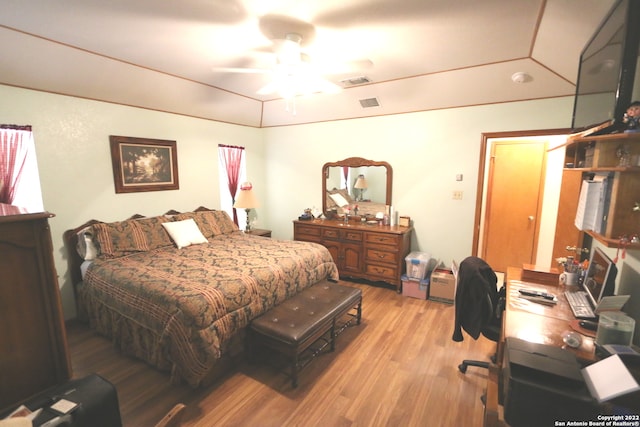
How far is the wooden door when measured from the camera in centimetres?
427

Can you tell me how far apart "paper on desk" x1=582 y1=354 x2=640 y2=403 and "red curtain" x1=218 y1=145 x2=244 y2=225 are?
460cm

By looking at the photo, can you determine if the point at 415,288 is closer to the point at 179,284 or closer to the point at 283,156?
the point at 179,284

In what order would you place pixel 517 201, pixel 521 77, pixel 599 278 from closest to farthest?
pixel 599 278 → pixel 521 77 → pixel 517 201

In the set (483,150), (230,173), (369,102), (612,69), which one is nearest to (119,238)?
(230,173)

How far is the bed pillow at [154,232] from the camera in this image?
3.34m

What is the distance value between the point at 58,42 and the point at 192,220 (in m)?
2.14

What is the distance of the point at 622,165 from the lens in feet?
4.58

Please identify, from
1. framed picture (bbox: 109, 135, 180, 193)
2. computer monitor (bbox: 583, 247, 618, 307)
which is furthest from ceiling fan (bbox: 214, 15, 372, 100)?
computer monitor (bbox: 583, 247, 618, 307)

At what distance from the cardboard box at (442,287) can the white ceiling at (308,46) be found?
7.01 ft

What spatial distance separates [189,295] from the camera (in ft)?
6.86

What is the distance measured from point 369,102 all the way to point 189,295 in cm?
317

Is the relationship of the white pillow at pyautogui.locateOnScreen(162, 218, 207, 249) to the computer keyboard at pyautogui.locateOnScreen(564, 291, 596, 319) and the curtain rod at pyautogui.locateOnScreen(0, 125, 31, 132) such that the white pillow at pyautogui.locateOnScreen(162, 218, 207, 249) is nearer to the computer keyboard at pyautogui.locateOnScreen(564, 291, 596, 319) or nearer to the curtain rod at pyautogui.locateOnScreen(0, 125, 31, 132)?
the curtain rod at pyautogui.locateOnScreen(0, 125, 31, 132)

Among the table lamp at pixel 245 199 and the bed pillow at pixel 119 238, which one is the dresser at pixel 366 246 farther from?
the bed pillow at pixel 119 238

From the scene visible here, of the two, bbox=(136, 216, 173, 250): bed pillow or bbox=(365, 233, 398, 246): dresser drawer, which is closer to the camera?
bbox=(136, 216, 173, 250): bed pillow
